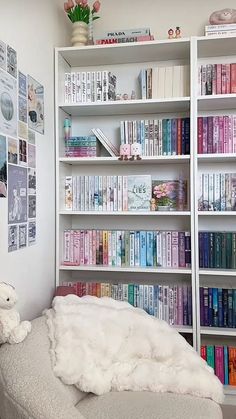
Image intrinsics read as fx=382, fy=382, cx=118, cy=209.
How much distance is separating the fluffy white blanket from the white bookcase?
1.55 ft

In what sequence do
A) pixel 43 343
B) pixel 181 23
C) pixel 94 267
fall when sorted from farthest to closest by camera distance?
pixel 181 23, pixel 94 267, pixel 43 343

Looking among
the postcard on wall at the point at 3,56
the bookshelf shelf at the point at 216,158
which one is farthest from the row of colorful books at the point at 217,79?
the postcard on wall at the point at 3,56

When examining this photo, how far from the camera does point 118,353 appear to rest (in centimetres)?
155

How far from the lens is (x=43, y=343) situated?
1.37 metres

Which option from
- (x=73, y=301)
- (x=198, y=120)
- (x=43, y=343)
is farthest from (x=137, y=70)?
(x=43, y=343)

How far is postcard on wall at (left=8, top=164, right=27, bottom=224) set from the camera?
161cm

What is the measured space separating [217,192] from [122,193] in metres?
0.53

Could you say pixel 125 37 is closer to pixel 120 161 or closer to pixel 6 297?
pixel 120 161

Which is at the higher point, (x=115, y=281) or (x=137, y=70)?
(x=137, y=70)

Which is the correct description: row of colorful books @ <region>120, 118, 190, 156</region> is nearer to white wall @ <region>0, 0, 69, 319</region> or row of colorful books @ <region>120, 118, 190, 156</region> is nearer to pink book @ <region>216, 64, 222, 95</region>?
pink book @ <region>216, 64, 222, 95</region>

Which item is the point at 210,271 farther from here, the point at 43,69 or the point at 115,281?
the point at 43,69

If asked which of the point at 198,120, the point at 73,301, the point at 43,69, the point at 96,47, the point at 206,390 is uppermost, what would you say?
the point at 96,47

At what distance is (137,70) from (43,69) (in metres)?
0.61

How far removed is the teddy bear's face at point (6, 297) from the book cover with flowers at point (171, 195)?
3.49 feet
